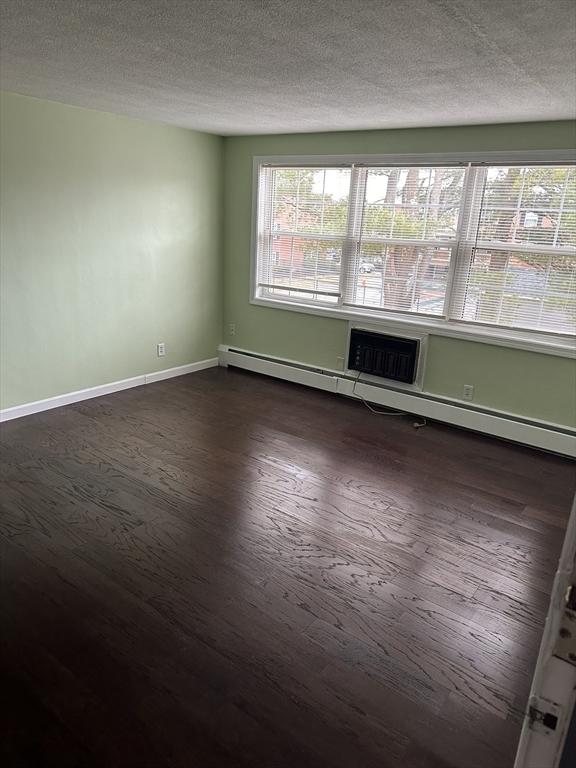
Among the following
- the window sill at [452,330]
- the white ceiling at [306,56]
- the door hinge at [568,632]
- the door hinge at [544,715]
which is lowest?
the window sill at [452,330]

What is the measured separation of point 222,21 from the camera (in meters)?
1.92

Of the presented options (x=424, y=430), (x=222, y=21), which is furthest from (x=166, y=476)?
(x=222, y=21)

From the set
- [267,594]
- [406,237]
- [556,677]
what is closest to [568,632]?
[556,677]

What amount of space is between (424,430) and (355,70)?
264 cm

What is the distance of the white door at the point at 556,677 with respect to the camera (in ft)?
2.14

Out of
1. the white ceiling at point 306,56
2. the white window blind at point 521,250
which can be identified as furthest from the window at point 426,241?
the white ceiling at point 306,56

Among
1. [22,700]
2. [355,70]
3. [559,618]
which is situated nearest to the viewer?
[559,618]

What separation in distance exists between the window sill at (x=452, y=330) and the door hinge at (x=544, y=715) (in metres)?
3.38

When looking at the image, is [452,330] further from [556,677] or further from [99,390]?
[556,677]

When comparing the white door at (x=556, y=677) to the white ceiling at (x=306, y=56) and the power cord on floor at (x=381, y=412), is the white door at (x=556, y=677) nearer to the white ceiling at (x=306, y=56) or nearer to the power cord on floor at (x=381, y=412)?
the white ceiling at (x=306, y=56)

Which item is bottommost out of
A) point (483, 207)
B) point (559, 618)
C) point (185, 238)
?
point (559, 618)

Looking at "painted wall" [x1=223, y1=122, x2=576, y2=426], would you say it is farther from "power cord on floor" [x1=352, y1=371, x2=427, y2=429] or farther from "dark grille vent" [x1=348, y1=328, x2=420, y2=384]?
"power cord on floor" [x1=352, y1=371, x2=427, y2=429]

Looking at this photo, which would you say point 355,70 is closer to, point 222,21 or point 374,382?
point 222,21

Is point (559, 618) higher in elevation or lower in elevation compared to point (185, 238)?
lower
